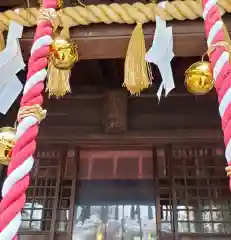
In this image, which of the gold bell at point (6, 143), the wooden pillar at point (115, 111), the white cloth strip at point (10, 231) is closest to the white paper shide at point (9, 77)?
the gold bell at point (6, 143)

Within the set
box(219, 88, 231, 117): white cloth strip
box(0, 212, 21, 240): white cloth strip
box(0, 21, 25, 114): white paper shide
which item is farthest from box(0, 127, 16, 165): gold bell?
box(219, 88, 231, 117): white cloth strip

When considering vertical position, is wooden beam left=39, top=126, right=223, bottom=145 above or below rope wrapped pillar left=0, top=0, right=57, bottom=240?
above

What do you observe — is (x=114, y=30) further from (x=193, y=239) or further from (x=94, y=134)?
(x=193, y=239)

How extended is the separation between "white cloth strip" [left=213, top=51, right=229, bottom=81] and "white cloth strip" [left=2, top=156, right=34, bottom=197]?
0.61 metres

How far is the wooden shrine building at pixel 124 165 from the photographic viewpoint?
216 centimetres

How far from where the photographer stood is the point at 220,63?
108 cm

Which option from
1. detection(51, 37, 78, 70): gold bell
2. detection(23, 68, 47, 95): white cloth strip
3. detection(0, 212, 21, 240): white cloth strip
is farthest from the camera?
detection(51, 37, 78, 70): gold bell

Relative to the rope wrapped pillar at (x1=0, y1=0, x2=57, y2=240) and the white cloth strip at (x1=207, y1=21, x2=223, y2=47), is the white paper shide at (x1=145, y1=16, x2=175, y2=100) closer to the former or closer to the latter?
the white cloth strip at (x1=207, y1=21, x2=223, y2=47)

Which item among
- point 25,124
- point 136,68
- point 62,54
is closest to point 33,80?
point 25,124

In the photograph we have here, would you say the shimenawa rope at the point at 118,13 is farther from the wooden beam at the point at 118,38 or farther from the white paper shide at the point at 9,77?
the white paper shide at the point at 9,77

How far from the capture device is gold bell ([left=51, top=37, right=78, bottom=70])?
1456mm

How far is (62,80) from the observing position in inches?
63.2

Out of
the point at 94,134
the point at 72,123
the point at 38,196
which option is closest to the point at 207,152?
the point at 94,134

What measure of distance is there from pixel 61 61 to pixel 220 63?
0.68 metres
